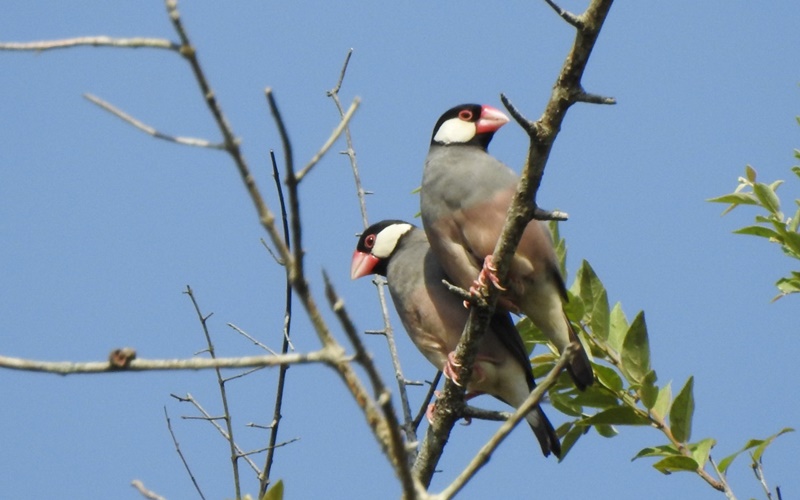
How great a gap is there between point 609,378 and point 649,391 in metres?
0.19

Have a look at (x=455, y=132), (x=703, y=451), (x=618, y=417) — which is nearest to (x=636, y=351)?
(x=618, y=417)

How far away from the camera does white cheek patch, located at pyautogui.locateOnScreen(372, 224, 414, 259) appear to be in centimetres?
543

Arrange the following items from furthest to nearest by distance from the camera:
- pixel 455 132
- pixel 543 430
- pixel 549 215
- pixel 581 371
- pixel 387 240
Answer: pixel 387 240 → pixel 455 132 → pixel 543 430 → pixel 581 371 → pixel 549 215

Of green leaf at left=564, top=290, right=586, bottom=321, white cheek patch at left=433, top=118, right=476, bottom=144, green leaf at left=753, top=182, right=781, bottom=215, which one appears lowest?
green leaf at left=564, top=290, right=586, bottom=321

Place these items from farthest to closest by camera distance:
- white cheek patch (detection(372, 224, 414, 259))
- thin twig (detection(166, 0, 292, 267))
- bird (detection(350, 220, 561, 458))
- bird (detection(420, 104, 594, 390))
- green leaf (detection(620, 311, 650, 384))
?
white cheek patch (detection(372, 224, 414, 259))
bird (detection(350, 220, 561, 458))
bird (detection(420, 104, 594, 390))
green leaf (detection(620, 311, 650, 384))
thin twig (detection(166, 0, 292, 267))

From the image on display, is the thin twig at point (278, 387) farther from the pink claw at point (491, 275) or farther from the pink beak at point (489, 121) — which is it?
the pink beak at point (489, 121)

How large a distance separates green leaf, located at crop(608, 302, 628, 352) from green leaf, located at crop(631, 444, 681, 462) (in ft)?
1.78

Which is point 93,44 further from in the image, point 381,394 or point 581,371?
point 581,371

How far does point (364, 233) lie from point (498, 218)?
1.26 m

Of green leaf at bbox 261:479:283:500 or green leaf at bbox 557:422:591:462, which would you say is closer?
green leaf at bbox 261:479:283:500

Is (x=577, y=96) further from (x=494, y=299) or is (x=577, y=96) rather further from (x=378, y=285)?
(x=378, y=285)

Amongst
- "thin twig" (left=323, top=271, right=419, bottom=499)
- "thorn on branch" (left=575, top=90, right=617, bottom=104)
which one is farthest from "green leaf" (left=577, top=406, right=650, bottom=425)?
"thin twig" (left=323, top=271, right=419, bottom=499)

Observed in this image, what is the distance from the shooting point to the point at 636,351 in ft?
11.8

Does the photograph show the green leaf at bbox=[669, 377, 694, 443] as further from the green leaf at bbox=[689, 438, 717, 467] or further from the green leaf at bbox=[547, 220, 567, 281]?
the green leaf at bbox=[547, 220, 567, 281]
